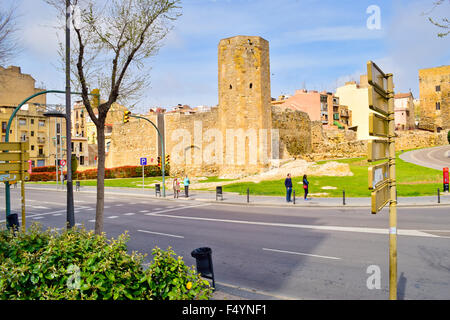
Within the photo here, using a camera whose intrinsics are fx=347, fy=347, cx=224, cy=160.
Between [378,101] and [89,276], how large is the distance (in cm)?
375

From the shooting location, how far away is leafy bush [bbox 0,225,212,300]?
12.9 feet

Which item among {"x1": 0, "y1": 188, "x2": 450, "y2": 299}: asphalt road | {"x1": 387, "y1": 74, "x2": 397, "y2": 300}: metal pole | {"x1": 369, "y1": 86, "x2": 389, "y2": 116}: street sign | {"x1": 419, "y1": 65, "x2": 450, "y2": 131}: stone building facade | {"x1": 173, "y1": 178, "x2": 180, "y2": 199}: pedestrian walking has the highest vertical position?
{"x1": 419, "y1": 65, "x2": 450, "y2": 131}: stone building facade

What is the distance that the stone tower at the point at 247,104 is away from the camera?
3312 centimetres

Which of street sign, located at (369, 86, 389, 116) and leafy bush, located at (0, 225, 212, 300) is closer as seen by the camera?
street sign, located at (369, 86, 389, 116)

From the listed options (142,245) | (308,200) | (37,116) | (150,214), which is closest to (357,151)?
(308,200)

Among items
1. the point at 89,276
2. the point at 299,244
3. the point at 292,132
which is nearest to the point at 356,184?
the point at 299,244

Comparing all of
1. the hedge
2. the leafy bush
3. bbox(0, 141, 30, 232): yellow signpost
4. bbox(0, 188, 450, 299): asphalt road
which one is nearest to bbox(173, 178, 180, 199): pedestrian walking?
bbox(0, 188, 450, 299): asphalt road

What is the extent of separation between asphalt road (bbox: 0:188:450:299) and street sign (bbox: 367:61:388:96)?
3.68 m

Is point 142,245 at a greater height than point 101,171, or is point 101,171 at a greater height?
point 101,171

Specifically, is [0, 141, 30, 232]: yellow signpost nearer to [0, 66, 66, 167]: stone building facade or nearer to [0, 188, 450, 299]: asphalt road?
[0, 188, 450, 299]: asphalt road

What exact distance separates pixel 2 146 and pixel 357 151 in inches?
1839

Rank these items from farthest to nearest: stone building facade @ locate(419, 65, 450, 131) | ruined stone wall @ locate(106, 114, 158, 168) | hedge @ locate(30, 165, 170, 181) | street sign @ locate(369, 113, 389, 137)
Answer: stone building facade @ locate(419, 65, 450, 131)
ruined stone wall @ locate(106, 114, 158, 168)
hedge @ locate(30, 165, 170, 181)
street sign @ locate(369, 113, 389, 137)

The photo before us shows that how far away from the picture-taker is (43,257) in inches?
167

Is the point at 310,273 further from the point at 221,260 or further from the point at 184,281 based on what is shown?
the point at 184,281
